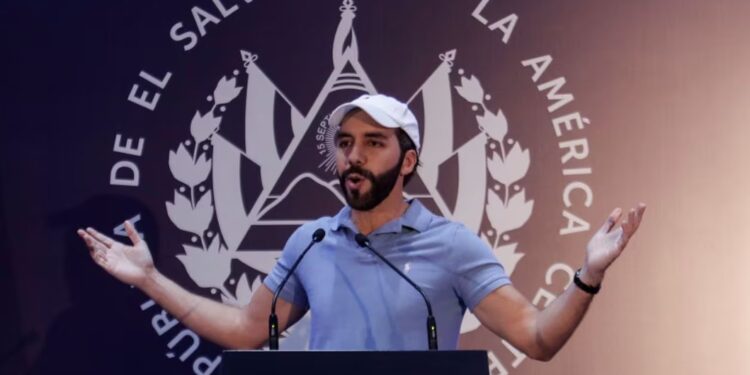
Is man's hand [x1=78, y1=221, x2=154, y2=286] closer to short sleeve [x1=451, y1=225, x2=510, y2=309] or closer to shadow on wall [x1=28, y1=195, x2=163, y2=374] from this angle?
shadow on wall [x1=28, y1=195, x2=163, y2=374]

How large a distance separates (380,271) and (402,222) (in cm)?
16

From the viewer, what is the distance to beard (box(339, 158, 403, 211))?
252 centimetres

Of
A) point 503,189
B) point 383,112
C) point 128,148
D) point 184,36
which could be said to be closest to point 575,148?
point 503,189

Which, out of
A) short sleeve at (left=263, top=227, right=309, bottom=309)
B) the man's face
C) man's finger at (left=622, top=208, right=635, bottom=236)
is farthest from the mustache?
man's finger at (left=622, top=208, right=635, bottom=236)

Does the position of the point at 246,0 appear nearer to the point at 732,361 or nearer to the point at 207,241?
the point at 207,241

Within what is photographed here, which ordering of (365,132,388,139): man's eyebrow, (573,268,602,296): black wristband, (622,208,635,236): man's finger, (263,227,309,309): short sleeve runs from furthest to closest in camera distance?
(263,227,309,309): short sleeve, (365,132,388,139): man's eyebrow, (573,268,602,296): black wristband, (622,208,635,236): man's finger

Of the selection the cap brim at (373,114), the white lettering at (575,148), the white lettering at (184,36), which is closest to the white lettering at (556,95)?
the white lettering at (575,148)

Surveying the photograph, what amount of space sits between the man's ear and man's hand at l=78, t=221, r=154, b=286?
74 cm

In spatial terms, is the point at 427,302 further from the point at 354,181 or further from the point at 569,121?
the point at 569,121

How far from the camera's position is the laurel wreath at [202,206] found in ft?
10.5

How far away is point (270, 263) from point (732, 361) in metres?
1.52

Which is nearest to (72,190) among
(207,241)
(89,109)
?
(89,109)

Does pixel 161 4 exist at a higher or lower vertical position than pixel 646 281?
higher

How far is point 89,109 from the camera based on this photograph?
3.28m
